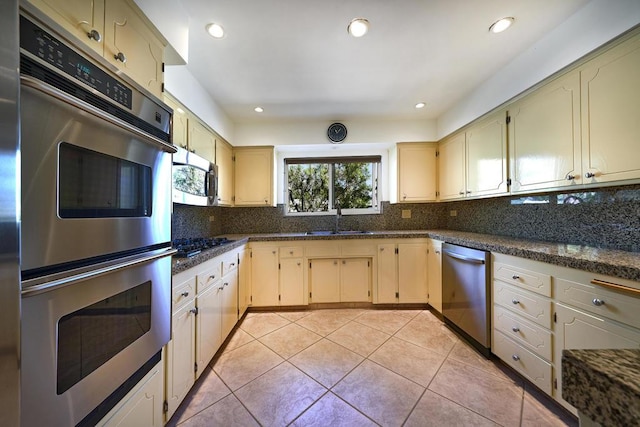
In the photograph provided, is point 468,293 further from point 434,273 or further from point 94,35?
point 94,35

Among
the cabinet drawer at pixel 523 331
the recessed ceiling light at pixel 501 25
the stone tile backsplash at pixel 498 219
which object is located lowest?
the cabinet drawer at pixel 523 331

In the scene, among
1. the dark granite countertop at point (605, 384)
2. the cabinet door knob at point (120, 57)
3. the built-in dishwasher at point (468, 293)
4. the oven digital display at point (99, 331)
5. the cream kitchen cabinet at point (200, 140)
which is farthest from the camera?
the cream kitchen cabinet at point (200, 140)

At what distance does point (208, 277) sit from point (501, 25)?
8.74ft

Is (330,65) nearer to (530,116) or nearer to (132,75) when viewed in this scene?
(132,75)

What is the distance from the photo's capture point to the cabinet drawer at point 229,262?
198cm

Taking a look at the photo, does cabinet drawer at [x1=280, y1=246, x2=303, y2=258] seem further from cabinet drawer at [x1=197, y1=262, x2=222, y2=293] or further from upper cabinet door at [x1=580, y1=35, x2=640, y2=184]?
upper cabinet door at [x1=580, y1=35, x2=640, y2=184]

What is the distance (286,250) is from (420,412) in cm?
186

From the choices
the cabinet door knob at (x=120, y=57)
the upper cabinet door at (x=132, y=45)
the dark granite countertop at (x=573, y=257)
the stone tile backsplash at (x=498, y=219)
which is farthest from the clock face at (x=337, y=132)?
the cabinet door knob at (x=120, y=57)

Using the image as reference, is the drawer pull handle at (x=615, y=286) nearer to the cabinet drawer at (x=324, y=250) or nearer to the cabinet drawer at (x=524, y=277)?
the cabinet drawer at (x=524, y=277)

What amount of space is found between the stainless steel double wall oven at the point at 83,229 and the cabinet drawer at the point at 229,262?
0.97 meters

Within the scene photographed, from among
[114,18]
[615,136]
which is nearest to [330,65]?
[114,18]

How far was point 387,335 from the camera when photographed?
218 centimetres

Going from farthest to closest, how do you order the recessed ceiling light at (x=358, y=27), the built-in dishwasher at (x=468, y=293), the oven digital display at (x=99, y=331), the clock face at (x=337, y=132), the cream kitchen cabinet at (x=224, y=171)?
the clock face at (x=337, y=132), the cream kitchen cabinet at (x=224, y=171), the built-in dishwasher at (x=468, y=293), the recessed ceiling light at (x=358, y=27), the oven digital display at (x=99, y=331)

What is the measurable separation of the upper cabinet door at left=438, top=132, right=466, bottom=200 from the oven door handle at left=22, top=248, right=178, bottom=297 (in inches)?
113
